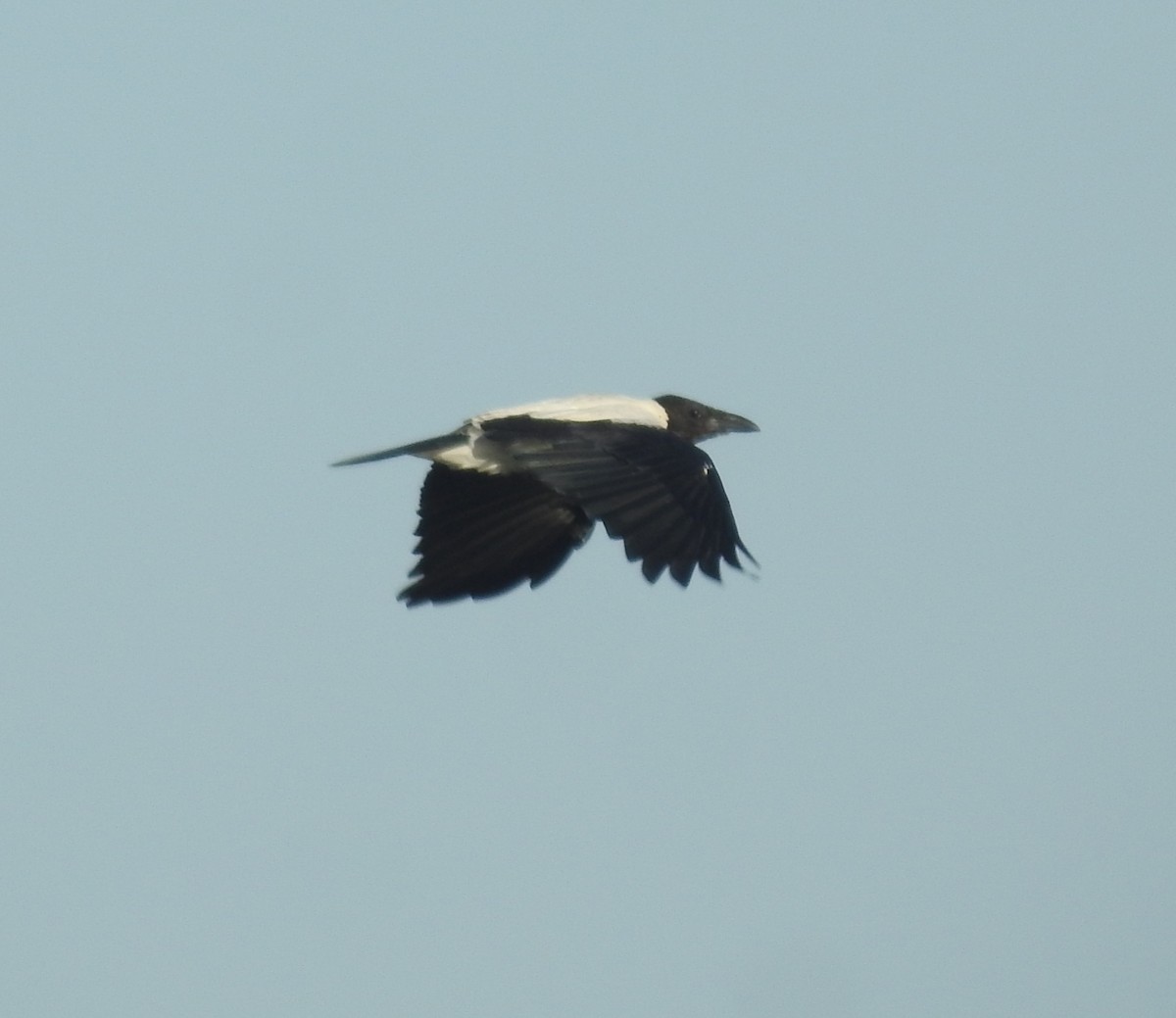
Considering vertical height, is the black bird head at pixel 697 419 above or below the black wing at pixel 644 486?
above

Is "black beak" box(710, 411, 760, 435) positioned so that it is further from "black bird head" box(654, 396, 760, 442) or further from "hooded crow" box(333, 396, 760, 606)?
"hooded crow" box(333, 396, 760, 606)

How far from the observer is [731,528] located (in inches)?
515

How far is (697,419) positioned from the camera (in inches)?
637

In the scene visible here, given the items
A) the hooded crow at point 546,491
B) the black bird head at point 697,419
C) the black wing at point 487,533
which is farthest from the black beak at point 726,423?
the black wing at point 487,533

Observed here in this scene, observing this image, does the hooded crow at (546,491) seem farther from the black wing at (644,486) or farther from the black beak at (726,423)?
the black beak at (726,423)

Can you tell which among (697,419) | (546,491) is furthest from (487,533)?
(697,419)

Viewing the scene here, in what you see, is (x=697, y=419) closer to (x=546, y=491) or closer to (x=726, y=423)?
(x=726, y=423)

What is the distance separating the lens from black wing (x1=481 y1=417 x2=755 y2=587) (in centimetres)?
A: 1267

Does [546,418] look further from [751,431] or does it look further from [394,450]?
[751,431]

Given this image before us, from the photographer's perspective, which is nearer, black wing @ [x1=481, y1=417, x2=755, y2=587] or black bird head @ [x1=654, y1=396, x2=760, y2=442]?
black wing @ [x1=481, y1=417, x2=755, y2=587]

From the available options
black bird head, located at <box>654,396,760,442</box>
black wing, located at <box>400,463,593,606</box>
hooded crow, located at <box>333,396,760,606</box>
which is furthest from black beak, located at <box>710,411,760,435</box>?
black wing, located at <box>400,463,593,606</box>

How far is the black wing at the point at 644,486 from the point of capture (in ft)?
41.6

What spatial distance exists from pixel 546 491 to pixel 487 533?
1.60 feet

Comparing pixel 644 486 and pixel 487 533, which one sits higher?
pixel 487 533
